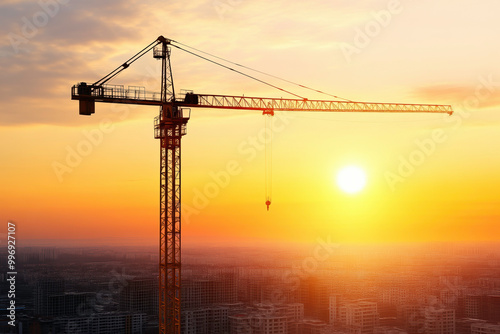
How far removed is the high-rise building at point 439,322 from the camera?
181 ft

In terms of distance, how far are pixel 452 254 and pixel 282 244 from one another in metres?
53.7

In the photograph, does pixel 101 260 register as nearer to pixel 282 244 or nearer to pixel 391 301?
pixel 391 301

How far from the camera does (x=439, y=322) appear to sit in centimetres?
5556

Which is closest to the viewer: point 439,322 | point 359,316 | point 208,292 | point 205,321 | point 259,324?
point 259,324

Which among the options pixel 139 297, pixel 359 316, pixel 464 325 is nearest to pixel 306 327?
pixel 359 316

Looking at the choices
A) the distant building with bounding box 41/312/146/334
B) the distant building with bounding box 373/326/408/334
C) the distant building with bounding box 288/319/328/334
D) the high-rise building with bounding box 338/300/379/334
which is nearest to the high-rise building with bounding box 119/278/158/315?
the distant building with bounding box 41/312/146/334

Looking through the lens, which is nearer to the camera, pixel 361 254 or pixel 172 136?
pixel 172 136

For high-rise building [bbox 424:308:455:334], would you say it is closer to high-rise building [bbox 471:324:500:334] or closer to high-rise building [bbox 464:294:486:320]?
high-rise building [bbox 471:324:500:334]

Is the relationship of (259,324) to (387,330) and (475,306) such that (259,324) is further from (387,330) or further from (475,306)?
(475,306)

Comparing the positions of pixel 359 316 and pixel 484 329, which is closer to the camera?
pixel 484 329

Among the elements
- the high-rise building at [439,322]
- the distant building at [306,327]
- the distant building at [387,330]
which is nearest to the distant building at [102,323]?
the distant building at [306,327]

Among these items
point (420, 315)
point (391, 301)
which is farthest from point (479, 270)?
point (420, 315)

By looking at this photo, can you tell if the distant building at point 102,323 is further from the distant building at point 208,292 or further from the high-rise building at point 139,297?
the distant building at point 208,292

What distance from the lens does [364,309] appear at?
55.9m
